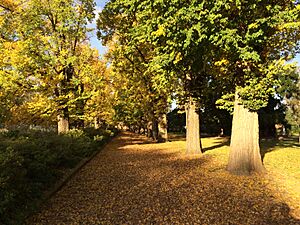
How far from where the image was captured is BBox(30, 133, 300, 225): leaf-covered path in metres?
5.32

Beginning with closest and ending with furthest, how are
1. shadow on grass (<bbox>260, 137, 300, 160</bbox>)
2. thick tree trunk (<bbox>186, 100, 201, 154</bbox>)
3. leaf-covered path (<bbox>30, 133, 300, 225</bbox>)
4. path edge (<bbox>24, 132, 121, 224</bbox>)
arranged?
leaf-covered path (<bbox>30, 133, 300, 225</bbox>)
path edge (<bbox>24, 132, 121, 224</bbox>)
thick tree trunk (<bbox>186, 100, 201, 154</bbox>)
shadow on grass (<bbox>260, 137, 300, 160</bbox>)

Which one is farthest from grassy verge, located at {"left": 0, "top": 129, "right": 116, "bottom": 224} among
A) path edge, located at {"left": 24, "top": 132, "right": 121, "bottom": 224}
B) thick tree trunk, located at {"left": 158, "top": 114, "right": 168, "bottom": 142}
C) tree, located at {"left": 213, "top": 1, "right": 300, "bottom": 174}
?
thick tree trunk, located at {"left": 158, "top": 114, "right": 168, "bottom": 142}

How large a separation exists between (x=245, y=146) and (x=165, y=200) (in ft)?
13.1

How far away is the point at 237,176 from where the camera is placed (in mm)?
8570

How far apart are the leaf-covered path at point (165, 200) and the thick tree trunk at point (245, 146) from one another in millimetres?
500

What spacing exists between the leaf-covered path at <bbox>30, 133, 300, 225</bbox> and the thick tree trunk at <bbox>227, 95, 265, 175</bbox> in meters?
0.50

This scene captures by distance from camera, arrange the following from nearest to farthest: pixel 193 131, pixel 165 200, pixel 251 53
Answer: pixel 165 200, pixel 251 53, pixel 193 131

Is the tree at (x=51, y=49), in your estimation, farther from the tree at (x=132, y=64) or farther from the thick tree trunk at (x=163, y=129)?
the thick tree trunk at (x=163, y=129)

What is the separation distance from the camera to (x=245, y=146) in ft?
29.2

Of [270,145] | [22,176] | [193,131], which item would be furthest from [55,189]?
[270,145]

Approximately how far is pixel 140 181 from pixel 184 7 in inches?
217

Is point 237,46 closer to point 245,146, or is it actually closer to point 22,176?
point 245,146

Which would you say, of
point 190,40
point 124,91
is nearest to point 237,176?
point 190,40

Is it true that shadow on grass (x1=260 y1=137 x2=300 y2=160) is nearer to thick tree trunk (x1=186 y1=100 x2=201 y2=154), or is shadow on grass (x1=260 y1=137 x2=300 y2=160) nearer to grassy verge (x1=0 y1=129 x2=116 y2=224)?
thick tree trunk (x1=186 y1=100 x2=201 y2=154)
